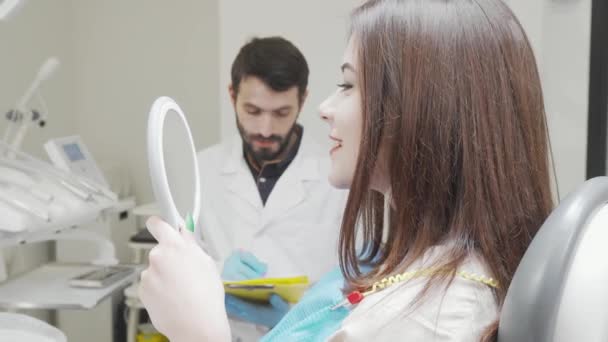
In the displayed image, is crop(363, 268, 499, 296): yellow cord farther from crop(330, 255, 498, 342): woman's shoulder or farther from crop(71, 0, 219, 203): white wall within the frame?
crop(71, 0, 219, 203): white wall

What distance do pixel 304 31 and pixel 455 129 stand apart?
1540 millimetres

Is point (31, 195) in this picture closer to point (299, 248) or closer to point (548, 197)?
point (299, 248)

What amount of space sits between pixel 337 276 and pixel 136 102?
87.1 inches

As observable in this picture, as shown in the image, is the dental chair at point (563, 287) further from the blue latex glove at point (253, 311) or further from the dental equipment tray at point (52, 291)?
the dental equipment tray at point (52, 291)

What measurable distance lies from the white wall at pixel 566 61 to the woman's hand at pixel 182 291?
1495 mm

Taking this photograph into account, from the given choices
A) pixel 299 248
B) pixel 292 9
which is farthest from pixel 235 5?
pixel 299 248

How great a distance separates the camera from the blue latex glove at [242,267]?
5.40 ft

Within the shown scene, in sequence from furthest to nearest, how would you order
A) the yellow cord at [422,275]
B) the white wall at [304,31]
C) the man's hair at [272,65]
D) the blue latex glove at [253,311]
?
the white wall at [304,31] < the man's hair at [272,65] < the blue latex glove at [253,311] < the yellow cord at [422,275]

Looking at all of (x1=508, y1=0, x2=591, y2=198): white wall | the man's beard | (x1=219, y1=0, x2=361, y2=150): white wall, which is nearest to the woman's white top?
the man's beard

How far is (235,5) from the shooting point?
7.27ft

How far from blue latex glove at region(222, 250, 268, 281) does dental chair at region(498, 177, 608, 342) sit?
3.59ft

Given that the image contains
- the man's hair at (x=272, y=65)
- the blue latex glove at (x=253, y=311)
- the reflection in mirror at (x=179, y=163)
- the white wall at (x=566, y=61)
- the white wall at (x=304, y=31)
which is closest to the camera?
the reflection in mirror at (x=179, y=163)

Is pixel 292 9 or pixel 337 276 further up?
pixel 292 9

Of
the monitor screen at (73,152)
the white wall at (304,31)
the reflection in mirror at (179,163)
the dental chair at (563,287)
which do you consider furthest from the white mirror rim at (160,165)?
the white wall at (304,31)
